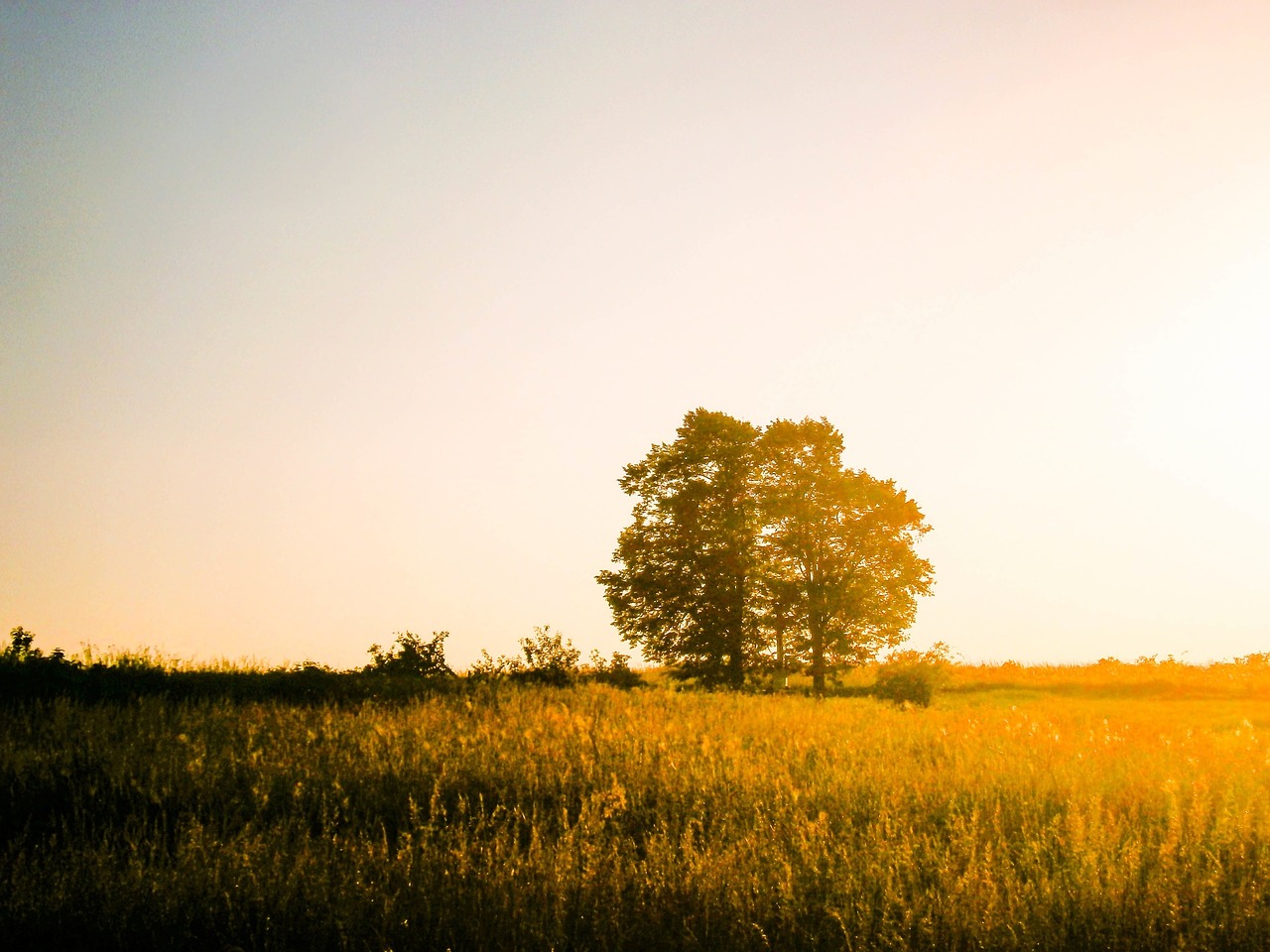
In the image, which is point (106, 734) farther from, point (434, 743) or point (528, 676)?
point (528, 676)

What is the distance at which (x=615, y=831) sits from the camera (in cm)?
851

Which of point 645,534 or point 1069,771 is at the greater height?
point 645,534

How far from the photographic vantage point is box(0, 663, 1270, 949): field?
604cm

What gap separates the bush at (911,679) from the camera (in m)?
27.5

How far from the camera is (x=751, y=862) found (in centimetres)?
702

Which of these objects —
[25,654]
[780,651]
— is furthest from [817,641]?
[25,654]

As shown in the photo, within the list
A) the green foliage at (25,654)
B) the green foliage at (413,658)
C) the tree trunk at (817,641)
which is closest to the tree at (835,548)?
the tree trunk at (817,641)

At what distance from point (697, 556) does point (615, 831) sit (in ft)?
75.9

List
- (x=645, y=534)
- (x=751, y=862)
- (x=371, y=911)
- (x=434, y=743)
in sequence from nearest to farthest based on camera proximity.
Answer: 1. (x=371, y=911)
2. (x=751, y=862)
3. (x=434, y=743)
4. (x=645, y=534)

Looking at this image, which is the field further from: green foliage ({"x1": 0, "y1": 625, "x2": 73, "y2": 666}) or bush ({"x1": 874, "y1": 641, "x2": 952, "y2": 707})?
bush ({"x1": 874, "y1": 641, "x2": 952, "y2": 707})

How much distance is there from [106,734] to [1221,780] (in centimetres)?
1595

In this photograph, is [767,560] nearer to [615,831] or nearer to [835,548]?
[835,548]

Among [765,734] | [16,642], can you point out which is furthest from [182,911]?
[16,642]

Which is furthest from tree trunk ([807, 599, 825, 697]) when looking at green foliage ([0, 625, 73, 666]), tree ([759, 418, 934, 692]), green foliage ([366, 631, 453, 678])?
green foliage ([0, 625, 73, 666])
